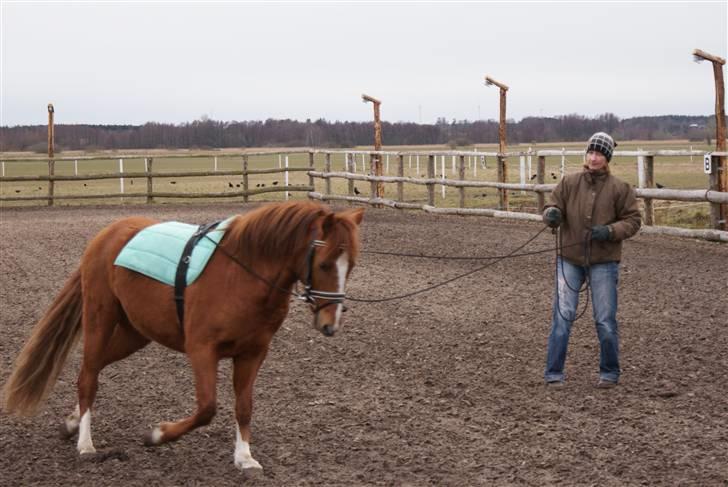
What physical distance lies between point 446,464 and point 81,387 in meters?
1.87

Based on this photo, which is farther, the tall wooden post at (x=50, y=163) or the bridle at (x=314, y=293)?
the tall wooden post at (x=50, y=163)

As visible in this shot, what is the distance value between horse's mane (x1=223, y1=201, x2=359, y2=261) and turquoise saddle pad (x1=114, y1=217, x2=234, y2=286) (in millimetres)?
125

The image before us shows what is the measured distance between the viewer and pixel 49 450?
509 centimetres

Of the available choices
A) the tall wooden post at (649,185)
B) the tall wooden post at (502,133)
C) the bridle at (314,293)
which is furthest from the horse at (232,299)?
the tall wooden post at (502,133)

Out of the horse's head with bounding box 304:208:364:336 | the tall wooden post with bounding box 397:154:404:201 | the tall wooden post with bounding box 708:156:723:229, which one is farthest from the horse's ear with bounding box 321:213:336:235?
the tall wooden post with bounding box 397:154:404:201

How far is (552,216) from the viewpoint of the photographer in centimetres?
635

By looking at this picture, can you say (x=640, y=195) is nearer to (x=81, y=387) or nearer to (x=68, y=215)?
(x=81, y=387)

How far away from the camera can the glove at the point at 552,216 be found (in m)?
6.35

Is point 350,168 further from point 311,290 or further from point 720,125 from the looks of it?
point 311,290

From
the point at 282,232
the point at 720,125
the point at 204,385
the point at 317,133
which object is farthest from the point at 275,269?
the point at 317,133

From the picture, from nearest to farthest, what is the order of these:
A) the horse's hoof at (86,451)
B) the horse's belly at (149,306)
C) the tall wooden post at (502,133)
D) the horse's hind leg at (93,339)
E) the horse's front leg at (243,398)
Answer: the horse's front leg at (243,398) < the horse's belly at (149,306) < the horse's hoof at (86,451) < the horse's hind leg at (93,339) < the tall wooden post at (502,133)

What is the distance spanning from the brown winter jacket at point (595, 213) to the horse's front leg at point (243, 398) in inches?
96.9

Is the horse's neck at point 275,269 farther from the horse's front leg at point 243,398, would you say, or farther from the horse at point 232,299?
the horse's front leg at point 243,398

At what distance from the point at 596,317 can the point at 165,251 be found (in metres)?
2.88
